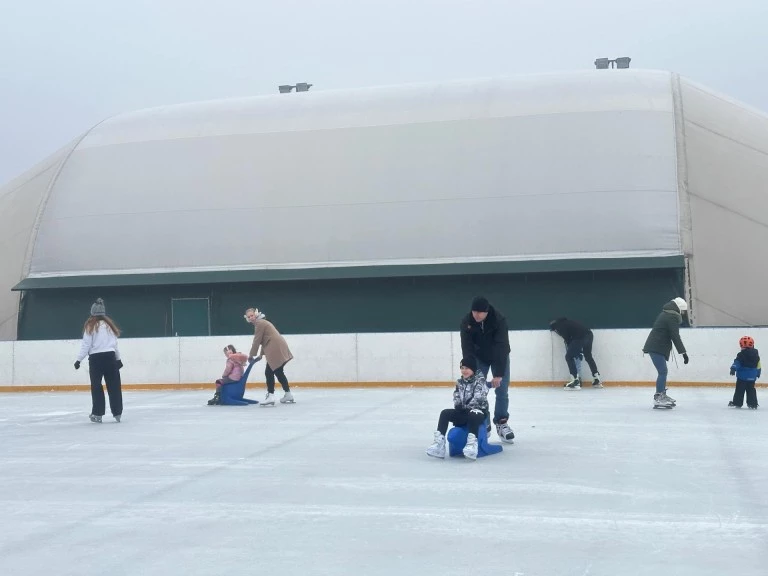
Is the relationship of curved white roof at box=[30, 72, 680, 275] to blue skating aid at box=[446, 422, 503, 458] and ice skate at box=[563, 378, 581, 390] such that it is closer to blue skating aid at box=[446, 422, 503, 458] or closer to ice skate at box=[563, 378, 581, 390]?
ice skate at box=[563, 378, 581, 390]

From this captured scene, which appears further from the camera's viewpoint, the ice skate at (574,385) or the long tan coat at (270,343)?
the ice skate at (574,385)

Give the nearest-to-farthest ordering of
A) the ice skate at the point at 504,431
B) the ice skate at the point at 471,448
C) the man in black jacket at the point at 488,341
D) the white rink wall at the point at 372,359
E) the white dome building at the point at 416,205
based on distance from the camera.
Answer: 1. the ice skate at the point at 471,448
2. the man in black jacket at the point at 488,341
3. the ice skate at the point at 504,431
4. the white rink wall at the point at 372,359
5. the white dome building at the point at 416,205

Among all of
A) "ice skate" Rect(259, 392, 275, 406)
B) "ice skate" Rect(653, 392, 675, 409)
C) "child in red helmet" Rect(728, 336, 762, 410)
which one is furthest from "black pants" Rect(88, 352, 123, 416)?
"child in red helmet" Rect(728, 336, 762, 410)

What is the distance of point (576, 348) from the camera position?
19297 millimetres

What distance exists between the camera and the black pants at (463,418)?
9.42 metres

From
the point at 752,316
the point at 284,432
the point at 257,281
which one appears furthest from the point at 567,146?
the point at 284,432

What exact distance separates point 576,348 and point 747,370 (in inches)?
210

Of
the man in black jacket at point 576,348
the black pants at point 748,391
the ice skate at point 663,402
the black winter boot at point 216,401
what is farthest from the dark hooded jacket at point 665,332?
the black winter boot at point 216,401

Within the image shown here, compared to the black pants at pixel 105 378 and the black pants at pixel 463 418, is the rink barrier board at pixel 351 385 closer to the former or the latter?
the black pants at pixel 105 378

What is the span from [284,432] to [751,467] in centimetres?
553

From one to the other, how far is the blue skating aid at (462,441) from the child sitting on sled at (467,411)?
0.20 ft

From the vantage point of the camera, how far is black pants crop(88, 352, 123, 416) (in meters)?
13.3

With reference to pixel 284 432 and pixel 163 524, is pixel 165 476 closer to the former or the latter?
pixel 163 524

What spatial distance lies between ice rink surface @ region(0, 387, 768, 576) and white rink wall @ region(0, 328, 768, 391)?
21.0 ft
